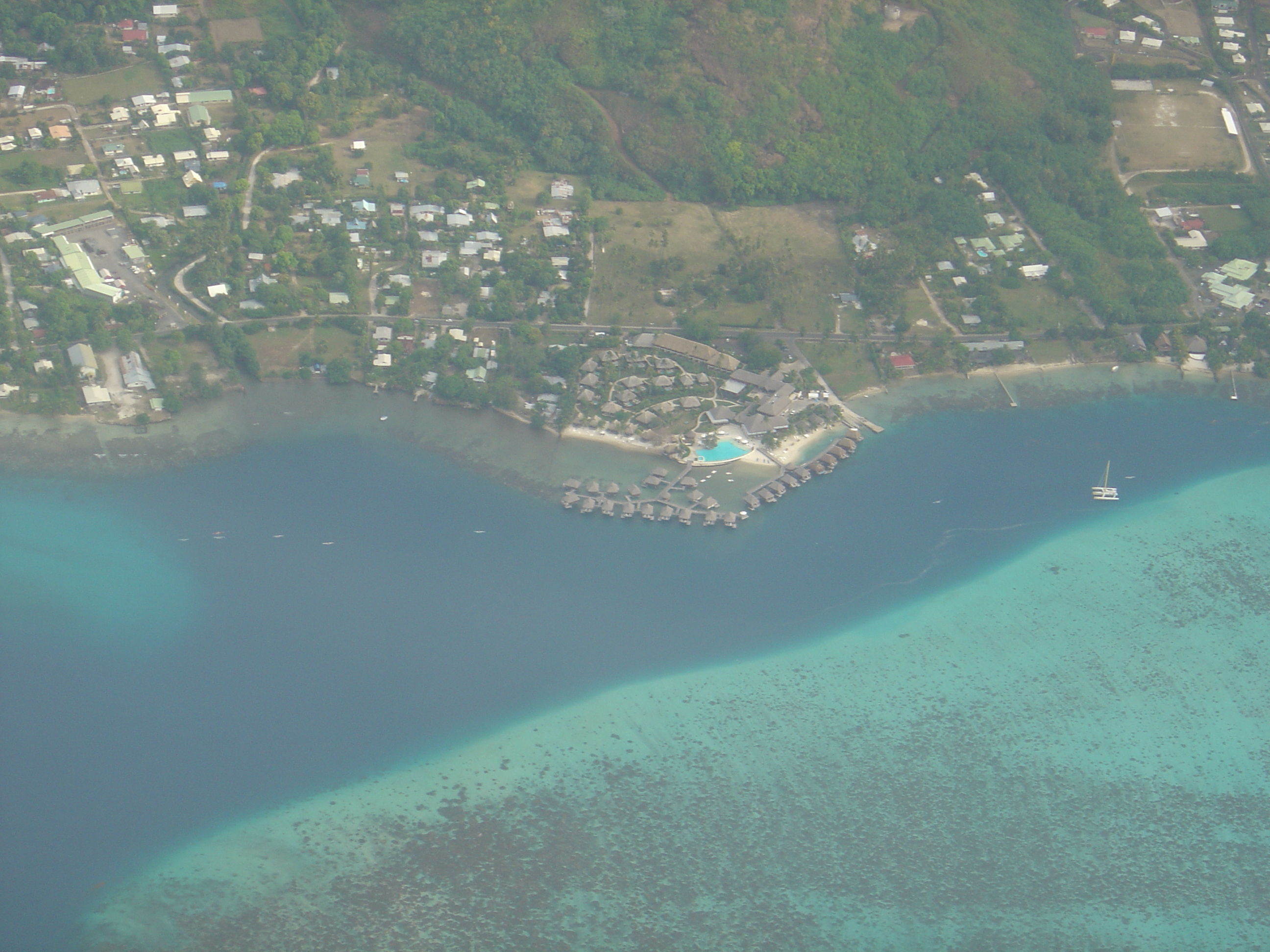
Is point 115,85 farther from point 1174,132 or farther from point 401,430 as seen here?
point 1174,132

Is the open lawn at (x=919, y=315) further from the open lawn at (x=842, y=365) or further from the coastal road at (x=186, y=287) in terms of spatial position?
the coastal road at (x=186, y=287)

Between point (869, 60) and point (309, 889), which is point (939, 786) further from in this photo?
point (869, 60)

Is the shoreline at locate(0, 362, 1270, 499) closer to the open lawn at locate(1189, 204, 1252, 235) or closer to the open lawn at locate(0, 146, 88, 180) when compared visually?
the open lawn at locate(1189, 204, 1252, 235)

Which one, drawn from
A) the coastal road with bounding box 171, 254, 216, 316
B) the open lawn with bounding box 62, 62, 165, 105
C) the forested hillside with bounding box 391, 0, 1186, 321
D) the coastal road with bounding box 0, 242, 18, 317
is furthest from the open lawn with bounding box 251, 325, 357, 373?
the open lawn with bounding box 62, 62, 165, 105

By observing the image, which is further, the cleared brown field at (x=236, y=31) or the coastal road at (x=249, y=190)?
the cleared brown field at (x=236, y=31)

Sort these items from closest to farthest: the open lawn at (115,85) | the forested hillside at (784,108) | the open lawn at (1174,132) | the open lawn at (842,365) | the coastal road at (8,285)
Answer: the coastal road at (8,285) < the open lawn at (842,365) < the forested hillside at (784,108) < the open lawn at (115,85) < the open lawn at (1174,132)

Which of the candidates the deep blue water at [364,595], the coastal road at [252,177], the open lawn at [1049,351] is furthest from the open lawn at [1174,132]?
the coastal road at [252,177]
